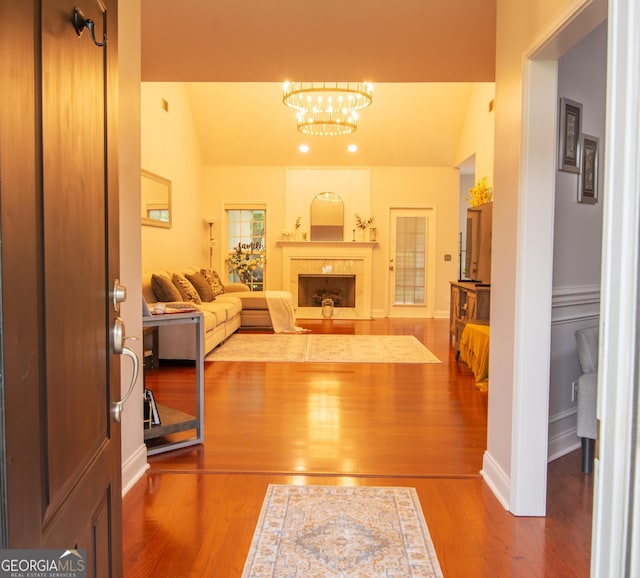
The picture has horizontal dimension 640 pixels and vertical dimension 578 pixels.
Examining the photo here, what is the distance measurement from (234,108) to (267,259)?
9.34 ft

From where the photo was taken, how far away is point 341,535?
2234 mm

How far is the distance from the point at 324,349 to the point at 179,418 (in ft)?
11.2

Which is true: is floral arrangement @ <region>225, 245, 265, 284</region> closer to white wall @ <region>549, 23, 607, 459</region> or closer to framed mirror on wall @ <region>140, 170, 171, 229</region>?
framed mirror on wall @ <region>140, 170, 171, 229</region>

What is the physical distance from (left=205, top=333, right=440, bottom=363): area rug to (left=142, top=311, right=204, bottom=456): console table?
2.62m

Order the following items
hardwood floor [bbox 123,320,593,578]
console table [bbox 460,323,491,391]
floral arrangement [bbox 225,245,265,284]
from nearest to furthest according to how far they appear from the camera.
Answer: hardwood floor [bbox 123,320,593,578], console table [bbox 460,323,491,391], floral arrangement [bbox 225,245,265,284]

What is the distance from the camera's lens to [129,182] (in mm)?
2725

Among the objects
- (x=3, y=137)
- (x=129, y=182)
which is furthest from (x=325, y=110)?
(x=3, y=137)

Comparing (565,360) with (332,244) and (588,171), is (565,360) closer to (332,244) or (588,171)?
(588,171)

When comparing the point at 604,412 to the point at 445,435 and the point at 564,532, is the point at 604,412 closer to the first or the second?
the point at 564,532

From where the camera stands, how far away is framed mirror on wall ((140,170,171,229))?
702 cm

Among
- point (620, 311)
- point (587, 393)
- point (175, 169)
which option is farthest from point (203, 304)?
point (620, 311)

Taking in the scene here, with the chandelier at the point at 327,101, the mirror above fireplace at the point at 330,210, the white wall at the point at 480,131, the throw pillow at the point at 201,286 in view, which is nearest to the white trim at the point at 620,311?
the chandelier at the point at 327,101

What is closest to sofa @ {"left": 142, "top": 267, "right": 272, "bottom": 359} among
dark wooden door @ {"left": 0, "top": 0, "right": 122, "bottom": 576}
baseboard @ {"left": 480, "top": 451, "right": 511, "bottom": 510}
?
baseboard @ {"left": 480, "top": 451, "right": 511, "bottom": 510}

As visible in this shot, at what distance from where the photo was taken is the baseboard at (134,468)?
8.58ft
